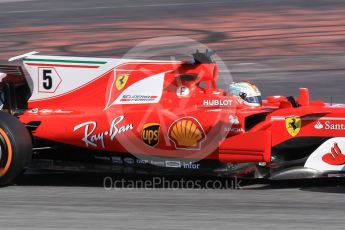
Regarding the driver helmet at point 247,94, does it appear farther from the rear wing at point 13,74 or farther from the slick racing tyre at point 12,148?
the rear wing at point 13,74

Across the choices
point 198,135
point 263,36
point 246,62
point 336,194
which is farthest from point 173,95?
point 263,36

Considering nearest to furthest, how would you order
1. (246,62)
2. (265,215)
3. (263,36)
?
(265,215) < (246,62) < (263,36)

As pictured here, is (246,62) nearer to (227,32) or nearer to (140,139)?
(227,32)

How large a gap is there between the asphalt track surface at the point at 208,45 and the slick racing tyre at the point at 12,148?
172 mm

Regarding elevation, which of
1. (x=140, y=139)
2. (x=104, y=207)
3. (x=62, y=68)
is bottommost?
(x=104, y=207)

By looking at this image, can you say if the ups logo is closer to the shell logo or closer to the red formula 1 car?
the red formula 1 car

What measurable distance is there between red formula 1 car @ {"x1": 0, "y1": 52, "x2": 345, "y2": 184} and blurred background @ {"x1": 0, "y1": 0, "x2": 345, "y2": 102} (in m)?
4.75

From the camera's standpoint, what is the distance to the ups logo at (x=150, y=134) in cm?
719

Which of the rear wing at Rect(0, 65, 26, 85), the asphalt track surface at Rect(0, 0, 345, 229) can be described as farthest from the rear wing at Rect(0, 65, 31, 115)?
the asphalt track surface at Rect(0, 0, 345, 229)

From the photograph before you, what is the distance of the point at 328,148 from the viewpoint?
7000 mm

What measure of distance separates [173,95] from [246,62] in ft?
23.2

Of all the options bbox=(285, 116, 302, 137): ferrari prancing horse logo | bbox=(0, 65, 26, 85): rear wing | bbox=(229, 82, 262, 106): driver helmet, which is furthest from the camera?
bbox=(0, 65, 26, 85): rear wing

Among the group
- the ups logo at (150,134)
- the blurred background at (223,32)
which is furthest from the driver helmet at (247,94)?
the blurred background at (223,32)

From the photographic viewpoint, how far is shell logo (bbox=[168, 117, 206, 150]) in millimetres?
7141
